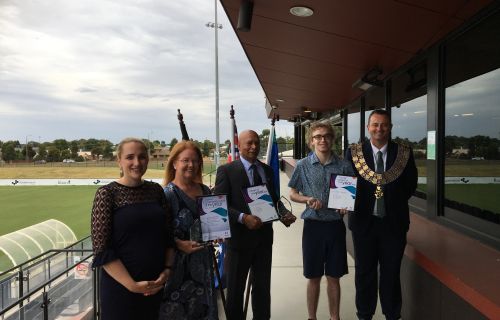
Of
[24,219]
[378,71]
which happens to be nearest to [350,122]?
[378,71]

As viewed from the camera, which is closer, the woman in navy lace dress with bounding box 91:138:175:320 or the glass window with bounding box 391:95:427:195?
the woman in navy lace dress with bounding box 91:138:175:320

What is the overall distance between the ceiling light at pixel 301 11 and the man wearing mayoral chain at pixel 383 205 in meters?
1.03

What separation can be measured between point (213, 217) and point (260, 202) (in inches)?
16.9

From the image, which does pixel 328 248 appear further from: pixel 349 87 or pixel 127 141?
pixel 349 87

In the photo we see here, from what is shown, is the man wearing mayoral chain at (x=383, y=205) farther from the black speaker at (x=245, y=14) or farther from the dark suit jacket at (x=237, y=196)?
the black speaker at (x=245, y=14)

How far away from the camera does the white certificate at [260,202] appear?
2.31 metres

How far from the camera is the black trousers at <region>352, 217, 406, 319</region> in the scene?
7.99ft

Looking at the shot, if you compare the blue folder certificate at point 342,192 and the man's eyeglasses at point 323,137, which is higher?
the man's eyeglasses at point 323,137

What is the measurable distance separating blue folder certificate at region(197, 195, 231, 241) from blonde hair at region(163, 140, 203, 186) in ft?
0.56

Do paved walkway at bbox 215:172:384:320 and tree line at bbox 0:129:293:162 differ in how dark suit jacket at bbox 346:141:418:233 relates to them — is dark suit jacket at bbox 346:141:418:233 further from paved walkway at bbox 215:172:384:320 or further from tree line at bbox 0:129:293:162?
tree line at bbox 0:129:293:162

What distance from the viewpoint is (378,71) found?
4.65m

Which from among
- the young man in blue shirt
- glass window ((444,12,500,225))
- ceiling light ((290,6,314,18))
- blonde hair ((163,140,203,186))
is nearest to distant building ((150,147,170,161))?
blonde hair ((163,140,203,186))

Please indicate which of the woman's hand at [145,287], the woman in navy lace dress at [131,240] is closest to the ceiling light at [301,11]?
the woman in navy lace dress at [131,240]

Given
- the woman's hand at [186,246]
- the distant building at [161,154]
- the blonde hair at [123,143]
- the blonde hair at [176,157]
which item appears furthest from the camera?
the distant building at [161,154]
